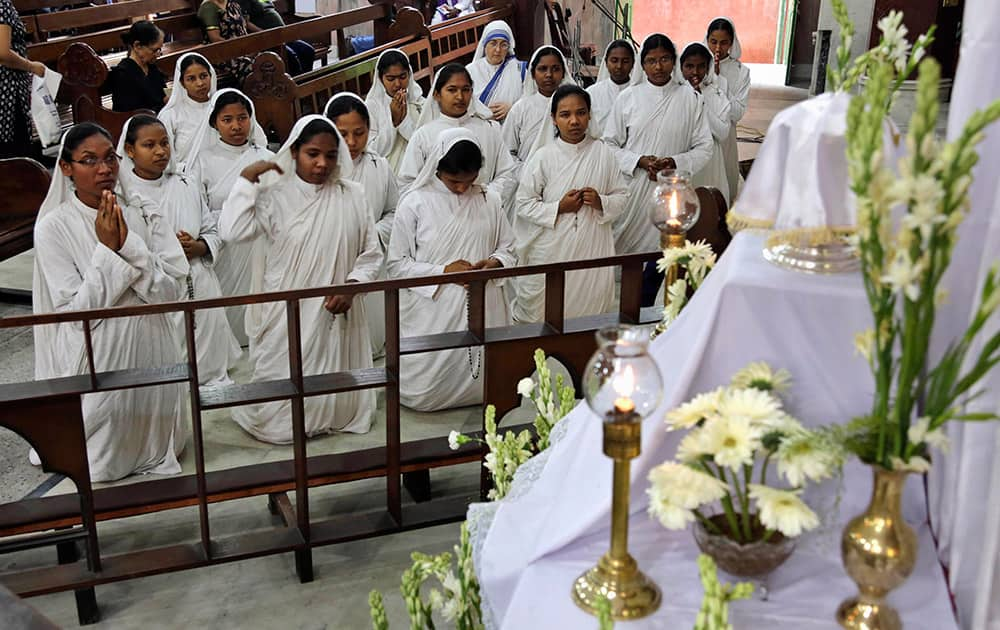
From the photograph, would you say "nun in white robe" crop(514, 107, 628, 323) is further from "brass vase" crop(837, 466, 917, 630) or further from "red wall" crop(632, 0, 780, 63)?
"red wall" crop(632, 0, 780, 63)

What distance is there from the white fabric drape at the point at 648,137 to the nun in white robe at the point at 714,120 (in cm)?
34

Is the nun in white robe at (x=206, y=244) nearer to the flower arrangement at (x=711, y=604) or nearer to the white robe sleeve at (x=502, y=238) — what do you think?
the white robe sleeve at (x=502, y=238)

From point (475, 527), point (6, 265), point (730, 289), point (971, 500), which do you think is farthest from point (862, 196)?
point (6, 265)

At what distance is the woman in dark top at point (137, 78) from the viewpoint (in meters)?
6.77

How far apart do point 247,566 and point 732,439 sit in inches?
108

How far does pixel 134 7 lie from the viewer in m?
9.33

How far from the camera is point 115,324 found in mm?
4324

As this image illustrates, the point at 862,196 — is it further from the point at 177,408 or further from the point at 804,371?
the point at 177,408

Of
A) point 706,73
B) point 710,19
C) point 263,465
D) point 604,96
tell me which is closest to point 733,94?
point 706,73

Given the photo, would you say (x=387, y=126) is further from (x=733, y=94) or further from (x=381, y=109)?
(x=733, y=94)

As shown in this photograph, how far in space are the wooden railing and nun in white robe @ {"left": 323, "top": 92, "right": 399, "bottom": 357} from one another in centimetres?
185

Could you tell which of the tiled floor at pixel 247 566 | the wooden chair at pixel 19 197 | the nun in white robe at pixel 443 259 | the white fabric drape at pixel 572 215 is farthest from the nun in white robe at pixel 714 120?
the wooden chair at pixel 19 197

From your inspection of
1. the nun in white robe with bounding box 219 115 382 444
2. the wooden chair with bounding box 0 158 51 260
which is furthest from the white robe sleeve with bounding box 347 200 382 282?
the wooden chair with bounding box 0 158 51 260

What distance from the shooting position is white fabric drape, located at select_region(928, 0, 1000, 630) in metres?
1.61
